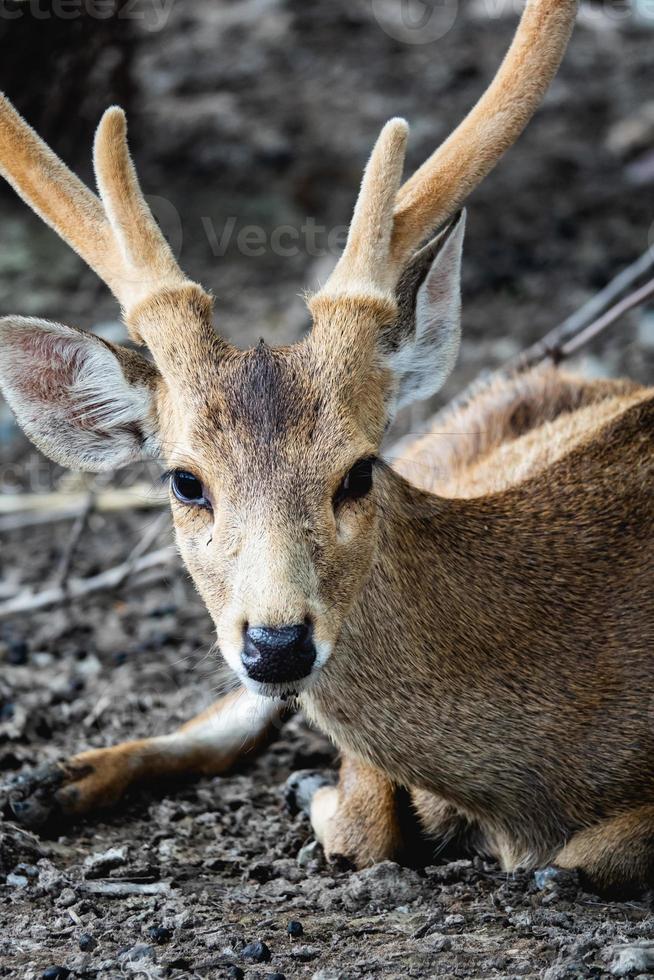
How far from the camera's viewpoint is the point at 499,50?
10.4 meters

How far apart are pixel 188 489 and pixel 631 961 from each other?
1.58m

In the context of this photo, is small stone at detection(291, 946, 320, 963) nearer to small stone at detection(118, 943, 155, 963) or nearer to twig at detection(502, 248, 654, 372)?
small stone at detection(118, 943, 155, 963)

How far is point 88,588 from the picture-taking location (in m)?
6.04

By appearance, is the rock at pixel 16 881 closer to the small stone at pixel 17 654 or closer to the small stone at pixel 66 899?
the small stone at pixel 66 899

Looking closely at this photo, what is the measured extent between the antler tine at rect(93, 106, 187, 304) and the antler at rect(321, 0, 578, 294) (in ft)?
1.54

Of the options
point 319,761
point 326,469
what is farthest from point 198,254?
point 326,469

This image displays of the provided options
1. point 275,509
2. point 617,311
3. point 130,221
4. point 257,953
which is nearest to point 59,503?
point 617,311

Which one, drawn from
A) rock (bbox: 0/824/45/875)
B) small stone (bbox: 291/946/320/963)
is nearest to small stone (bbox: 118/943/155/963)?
small stone (bbox: 291/946/320/963)

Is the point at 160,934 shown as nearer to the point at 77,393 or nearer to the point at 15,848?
the point at 15,848

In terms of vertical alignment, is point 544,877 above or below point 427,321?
below

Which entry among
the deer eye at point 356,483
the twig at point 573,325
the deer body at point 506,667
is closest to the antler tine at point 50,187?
the deer eye at point 356,483

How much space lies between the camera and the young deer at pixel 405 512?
3678mm

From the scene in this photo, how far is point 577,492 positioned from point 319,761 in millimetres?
1546

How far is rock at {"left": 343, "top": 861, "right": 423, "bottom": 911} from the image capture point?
152 inches
